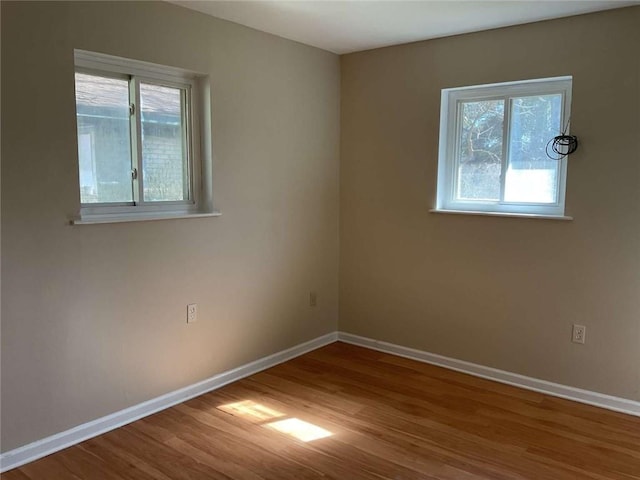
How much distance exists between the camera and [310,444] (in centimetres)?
258

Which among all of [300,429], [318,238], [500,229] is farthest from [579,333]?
[318,238]

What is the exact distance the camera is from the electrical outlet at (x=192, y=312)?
10.1 ft

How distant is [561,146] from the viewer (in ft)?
10.1

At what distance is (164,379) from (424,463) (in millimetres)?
1546

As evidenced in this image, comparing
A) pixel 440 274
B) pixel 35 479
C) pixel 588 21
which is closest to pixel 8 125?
pixel 35 479

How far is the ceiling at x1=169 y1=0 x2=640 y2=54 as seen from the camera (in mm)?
2766

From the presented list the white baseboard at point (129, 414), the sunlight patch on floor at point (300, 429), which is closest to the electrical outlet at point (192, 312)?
the white baseboard at point (129, 414)

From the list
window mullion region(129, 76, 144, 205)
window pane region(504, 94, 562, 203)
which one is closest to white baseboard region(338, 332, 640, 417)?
window pane region(504, 94, 562, 203)

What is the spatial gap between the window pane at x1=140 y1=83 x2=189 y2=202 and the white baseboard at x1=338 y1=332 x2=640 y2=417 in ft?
6.22

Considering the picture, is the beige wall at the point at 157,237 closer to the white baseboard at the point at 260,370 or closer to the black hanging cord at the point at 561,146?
the white baseboard at the point at 260,370

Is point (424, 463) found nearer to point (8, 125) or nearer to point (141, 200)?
point (141, 200)

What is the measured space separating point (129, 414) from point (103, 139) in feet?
4.94

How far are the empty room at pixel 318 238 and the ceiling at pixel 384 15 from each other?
0.9 inches

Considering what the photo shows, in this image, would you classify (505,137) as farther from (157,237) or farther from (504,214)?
(157,237)
